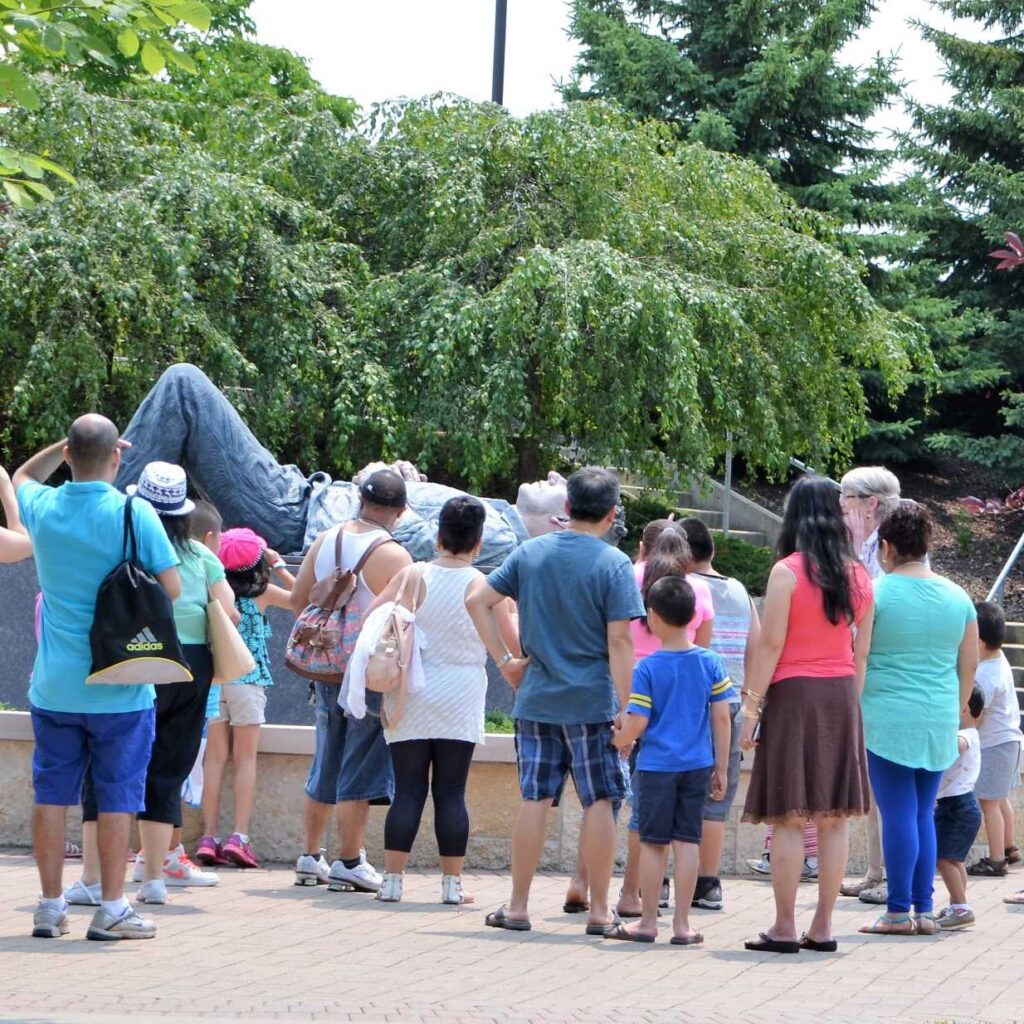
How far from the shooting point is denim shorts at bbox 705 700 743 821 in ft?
22.6

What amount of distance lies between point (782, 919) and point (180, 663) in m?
2.39

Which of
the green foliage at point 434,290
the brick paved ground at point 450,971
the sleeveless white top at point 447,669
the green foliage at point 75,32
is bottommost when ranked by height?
the brick paved ground at point 450,971

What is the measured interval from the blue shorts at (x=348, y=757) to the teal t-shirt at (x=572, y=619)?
95 cm

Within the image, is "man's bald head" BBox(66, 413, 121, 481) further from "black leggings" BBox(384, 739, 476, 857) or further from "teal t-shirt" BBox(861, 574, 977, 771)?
"teal t-shirt" BBox(861, 574, 977, 771)

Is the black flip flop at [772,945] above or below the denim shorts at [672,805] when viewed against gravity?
below

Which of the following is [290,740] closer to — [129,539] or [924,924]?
[129,539]

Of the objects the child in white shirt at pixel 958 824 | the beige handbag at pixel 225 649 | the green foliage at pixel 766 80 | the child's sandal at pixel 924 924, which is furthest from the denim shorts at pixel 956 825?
the green foliage at pixel 766 80

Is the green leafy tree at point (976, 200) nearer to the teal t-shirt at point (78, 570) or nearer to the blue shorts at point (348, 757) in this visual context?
the blue shorts at point (348, 757)

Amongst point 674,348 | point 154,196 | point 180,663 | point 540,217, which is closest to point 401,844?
point 180,663

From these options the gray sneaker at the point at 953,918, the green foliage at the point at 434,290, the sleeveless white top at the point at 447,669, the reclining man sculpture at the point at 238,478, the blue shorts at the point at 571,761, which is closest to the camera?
the blue shorts at the point at 571,761

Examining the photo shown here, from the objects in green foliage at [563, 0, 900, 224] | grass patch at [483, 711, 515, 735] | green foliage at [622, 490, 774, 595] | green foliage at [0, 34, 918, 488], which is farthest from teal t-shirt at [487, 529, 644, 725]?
green foliage at [563, 0, 900, 224]

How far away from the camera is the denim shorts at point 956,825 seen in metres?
7.05

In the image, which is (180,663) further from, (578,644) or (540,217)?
(540,217)

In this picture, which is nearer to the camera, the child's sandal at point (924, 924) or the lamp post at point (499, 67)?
the child's sandal at point (924, 924)
